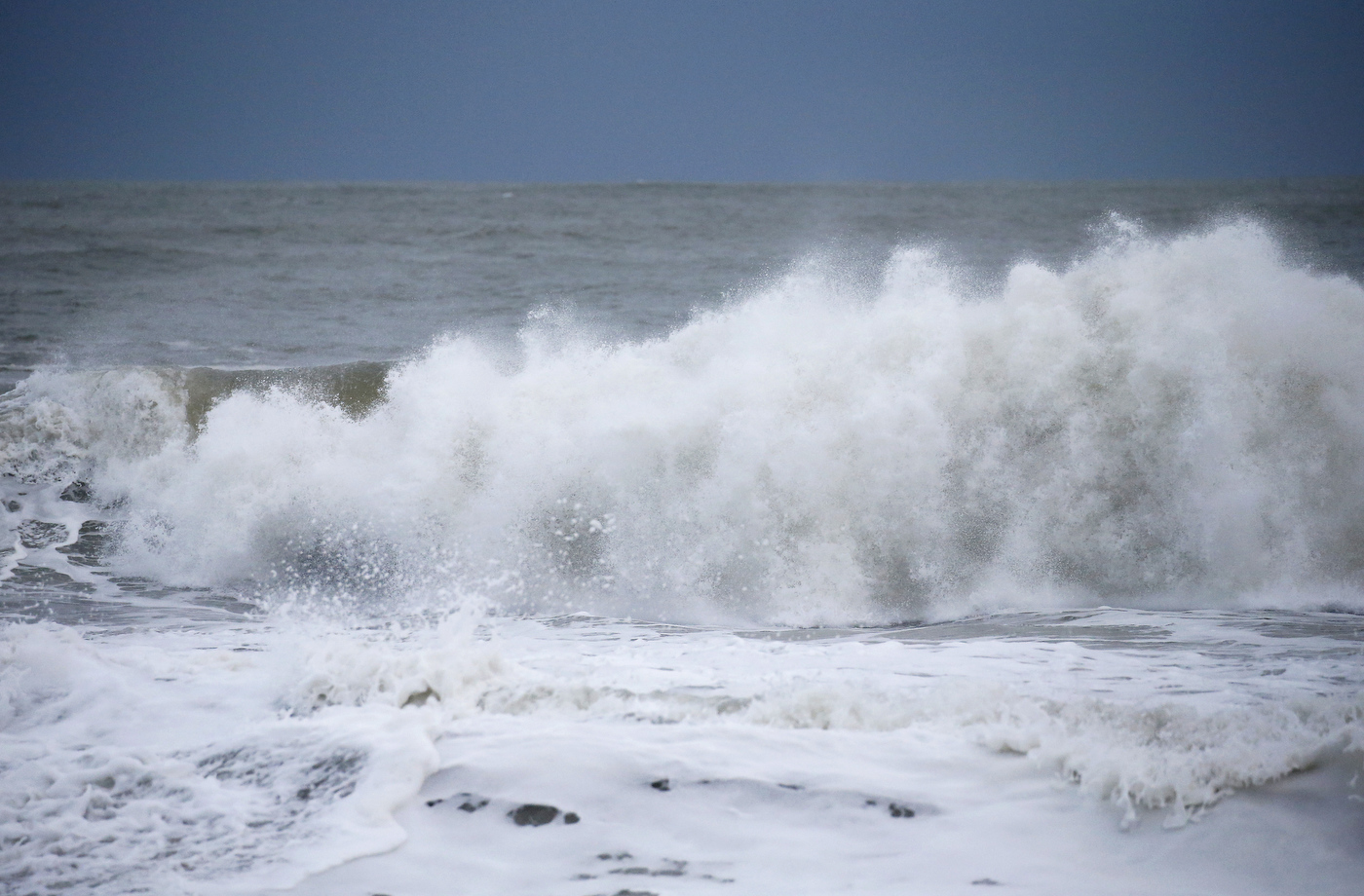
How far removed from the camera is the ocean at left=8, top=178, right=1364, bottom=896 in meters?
3.04

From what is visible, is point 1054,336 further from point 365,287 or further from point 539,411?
point 365,287

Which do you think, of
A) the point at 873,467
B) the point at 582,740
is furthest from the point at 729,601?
the point at 582,740

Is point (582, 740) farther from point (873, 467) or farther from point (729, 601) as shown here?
point (873, 467)

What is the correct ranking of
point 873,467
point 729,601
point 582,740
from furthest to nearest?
point 873,467
point 729,601
point 582,740

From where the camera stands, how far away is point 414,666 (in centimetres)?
409

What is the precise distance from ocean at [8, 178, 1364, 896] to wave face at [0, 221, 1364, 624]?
0.03 m

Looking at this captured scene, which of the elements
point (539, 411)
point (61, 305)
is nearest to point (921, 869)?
point (539, 411)

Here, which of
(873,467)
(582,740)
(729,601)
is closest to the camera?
(582,740)

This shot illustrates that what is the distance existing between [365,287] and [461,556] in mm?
12026

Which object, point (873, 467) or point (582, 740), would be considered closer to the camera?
point (582, 740)

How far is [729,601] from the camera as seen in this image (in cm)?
594

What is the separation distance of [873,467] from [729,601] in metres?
1.27

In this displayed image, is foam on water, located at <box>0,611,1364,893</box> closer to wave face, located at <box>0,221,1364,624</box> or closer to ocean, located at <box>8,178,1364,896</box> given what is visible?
ocean, located at <box>8,178,1364,896</box>

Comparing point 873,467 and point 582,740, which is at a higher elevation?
point 873,467
